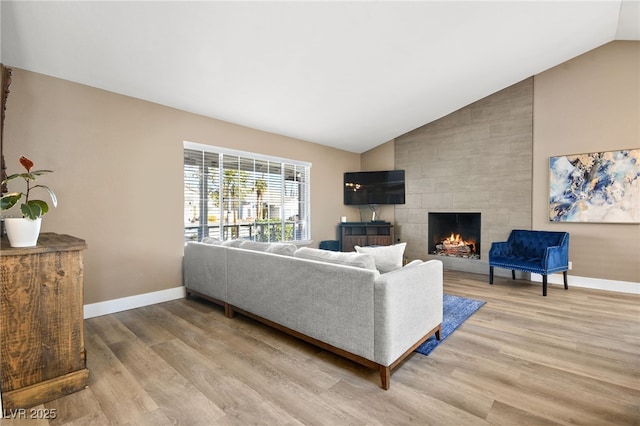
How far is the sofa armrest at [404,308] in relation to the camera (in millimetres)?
1872

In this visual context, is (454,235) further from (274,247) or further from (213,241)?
(213,241)

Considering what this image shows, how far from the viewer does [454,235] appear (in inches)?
232

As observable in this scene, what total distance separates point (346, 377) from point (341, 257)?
2.74ft

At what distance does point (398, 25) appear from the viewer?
305cm

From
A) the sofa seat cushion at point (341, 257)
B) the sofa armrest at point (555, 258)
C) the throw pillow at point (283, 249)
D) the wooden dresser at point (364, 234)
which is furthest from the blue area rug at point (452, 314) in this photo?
the wooden dresser at point (364, 234)

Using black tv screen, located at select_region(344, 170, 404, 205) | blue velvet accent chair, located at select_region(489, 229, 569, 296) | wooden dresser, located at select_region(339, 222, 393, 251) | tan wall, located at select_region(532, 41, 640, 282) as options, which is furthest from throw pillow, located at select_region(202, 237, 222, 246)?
tan wall, located at select_region(532, 41, 640, 282)

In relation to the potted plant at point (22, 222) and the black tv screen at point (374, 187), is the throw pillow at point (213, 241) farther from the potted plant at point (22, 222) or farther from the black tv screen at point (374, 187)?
the black tv screen at point (374, 187)

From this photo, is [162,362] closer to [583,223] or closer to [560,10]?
[560,10]

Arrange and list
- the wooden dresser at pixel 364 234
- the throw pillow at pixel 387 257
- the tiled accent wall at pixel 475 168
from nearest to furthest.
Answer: the throw pillow at pixel 387 257
the tiled accent wall at pixel 475 168
the wooden dresser at pixel 364 234

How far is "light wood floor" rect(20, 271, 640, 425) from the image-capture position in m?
1.65

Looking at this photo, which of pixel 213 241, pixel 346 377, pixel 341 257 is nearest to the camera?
pixel 346 377

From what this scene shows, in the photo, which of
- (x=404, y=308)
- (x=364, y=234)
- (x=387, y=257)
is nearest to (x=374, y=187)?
(x=364, y=234)

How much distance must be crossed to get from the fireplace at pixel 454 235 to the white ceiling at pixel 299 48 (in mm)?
2291

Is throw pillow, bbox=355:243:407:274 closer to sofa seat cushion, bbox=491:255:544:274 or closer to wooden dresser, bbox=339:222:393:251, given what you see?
sofa seat cushion, bbox=491:255:544:274
